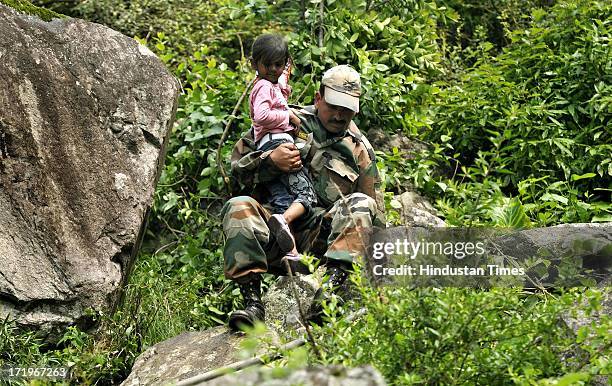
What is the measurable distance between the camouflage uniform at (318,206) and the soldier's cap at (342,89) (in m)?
0.23

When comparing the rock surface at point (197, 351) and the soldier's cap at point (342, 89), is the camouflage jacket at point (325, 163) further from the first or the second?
the rock surface at point (197, 351)

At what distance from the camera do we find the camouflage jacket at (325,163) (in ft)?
19.8

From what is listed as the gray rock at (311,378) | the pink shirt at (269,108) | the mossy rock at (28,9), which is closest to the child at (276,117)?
the pink shirt at (269,108)

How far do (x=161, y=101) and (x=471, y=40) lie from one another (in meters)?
4.51

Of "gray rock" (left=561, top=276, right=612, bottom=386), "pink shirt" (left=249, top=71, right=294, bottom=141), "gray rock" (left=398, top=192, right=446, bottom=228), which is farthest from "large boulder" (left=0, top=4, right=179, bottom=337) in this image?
"gray rock" (left=561, top=276, right=612, bottom=386)

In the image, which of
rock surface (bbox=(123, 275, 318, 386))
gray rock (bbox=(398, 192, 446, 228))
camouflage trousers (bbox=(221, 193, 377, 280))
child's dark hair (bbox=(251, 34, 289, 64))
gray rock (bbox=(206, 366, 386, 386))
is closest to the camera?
gray rock (bbox=(206, 366, 386, 386))

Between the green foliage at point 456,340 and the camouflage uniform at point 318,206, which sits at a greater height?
the green foliage at point 456,340

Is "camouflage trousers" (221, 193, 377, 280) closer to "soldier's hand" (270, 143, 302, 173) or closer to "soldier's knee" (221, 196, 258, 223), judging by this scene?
"soldier's knee" (221, 196, 258, 223)

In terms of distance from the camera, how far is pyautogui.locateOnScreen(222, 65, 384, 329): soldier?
5.64 meters

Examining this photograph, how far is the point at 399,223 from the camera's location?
7391 millimetres

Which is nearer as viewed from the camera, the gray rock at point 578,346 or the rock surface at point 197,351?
the gray rock at point 578,346

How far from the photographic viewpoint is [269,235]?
5742 millimetres

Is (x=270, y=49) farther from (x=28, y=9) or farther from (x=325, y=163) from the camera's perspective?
(x=28, y=9)

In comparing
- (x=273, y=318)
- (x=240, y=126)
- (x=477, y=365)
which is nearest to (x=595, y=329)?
(x=477, y=365)
